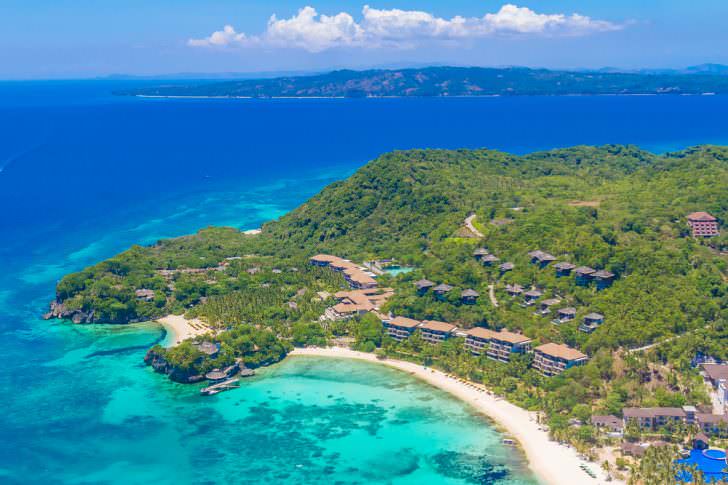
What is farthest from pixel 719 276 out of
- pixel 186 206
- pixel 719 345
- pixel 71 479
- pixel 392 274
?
pixel 186 206

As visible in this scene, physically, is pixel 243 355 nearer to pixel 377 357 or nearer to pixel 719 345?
pixel 377 357

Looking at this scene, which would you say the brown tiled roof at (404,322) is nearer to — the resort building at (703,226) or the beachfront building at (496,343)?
the beachfront building at (496,343)

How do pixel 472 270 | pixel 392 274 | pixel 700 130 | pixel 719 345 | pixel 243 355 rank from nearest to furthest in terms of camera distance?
1. pixel 719 345
2. pixel 243 355
3. pixel 472 270
4. pixel 392 274
5. pixel 700 130

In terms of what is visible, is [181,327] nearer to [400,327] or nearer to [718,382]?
[400,327]

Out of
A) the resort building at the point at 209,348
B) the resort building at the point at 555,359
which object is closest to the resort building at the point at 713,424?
the resort building at the point at 555,359

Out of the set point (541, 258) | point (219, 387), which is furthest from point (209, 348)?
point (541, 258)
